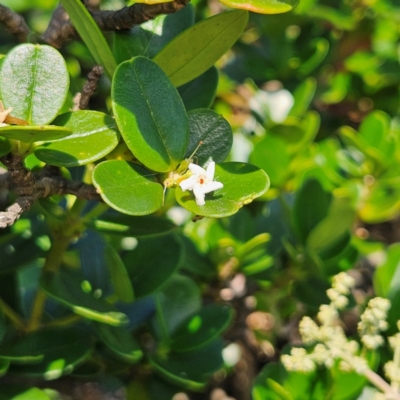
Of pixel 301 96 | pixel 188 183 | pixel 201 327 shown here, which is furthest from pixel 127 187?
pixel 301 96

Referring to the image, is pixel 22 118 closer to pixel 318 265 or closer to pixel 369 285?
pixel 318 265

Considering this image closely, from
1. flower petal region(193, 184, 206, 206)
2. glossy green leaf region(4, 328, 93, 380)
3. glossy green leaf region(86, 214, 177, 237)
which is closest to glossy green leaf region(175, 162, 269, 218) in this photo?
flower petal region(193, 184, 206, 206)

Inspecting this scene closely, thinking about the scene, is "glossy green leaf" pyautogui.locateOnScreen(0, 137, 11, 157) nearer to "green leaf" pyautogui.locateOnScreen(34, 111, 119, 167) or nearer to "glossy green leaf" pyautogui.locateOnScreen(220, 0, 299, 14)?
"green leaf" pyautogui.locateOnScreen(34, 111, 119, 167)

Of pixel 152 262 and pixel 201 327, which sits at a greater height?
pixel 152 262

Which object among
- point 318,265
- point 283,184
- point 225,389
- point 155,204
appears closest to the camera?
point 155,204

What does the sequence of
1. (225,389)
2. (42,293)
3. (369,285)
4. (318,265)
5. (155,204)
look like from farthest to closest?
(369,285) → (225,389) → (318,265) → (42,293) → (155,204)

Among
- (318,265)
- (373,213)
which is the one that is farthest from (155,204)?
(373,213)

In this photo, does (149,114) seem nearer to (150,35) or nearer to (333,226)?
(150,35)

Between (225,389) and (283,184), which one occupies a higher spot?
(283,184)
